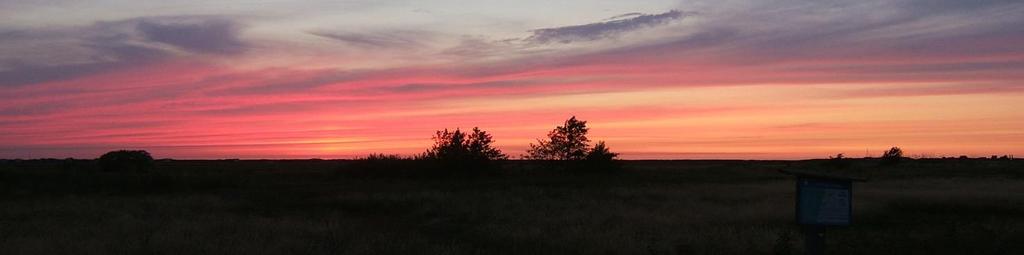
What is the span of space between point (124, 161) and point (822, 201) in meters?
60.3

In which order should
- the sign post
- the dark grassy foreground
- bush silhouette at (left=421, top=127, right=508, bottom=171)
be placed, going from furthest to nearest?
bush silhouette at (left=421, top=127, right=508, bottom=171)
the dark grassy foreground
the sign post

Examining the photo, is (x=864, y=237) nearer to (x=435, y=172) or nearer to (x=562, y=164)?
(x=435, y=172)

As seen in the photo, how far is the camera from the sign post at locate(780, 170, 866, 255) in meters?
9.84

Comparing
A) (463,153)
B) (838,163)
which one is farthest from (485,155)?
(838,163)

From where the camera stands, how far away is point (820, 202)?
987 centimetres

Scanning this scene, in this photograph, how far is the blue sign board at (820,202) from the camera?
984 centimetres

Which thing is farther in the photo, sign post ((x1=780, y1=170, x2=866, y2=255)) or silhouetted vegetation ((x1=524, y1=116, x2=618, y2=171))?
silhouetted vegetation ((x1=524, y1=116, x2=618, y2=171))

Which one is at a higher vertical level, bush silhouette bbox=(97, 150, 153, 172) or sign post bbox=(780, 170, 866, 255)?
bush silhouette bbox=(97, 150, 153, 172)

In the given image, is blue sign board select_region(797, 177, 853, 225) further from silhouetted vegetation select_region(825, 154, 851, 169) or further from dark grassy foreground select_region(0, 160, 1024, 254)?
silhouetted vegetation select_region(825, 154, 851, 169)

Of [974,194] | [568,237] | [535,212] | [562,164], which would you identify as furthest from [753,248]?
[562,164]

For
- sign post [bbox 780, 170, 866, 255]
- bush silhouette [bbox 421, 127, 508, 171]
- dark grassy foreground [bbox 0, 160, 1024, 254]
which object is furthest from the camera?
bush silhouette [bbox 421, 127, 508, 171]

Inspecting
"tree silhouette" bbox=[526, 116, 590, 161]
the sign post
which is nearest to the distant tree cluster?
"tree silhouette" bbox=[526, 116, 590, 161]

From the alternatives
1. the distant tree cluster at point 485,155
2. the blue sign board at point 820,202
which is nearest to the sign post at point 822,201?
the blue sign board at point 820,202

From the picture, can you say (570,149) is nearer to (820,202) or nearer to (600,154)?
(600,154)
